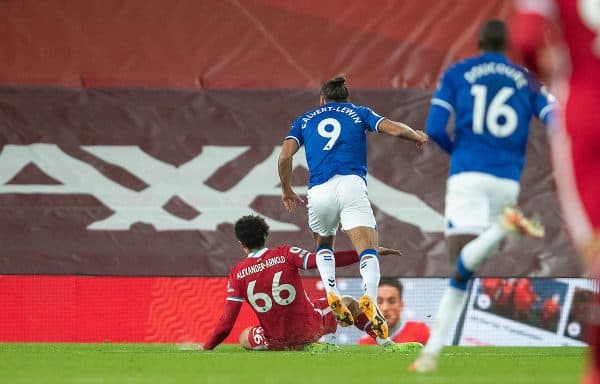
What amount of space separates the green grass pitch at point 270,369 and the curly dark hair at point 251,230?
0.82 metres

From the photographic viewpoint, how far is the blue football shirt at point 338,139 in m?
7.46

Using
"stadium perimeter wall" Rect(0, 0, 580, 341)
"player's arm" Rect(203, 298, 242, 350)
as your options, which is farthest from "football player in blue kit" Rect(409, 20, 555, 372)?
"stadium perimeter wall" Rect(0, 0, 580, 341)

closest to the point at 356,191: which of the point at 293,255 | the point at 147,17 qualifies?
the point at 293,255

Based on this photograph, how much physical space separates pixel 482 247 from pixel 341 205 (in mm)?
2718

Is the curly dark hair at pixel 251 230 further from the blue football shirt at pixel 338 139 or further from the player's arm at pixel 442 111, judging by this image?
the player's arm at pixel 442 111

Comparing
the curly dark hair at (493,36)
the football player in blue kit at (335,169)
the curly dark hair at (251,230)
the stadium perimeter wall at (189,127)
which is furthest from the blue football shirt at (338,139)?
the stadium perimeter wall at (189,127)

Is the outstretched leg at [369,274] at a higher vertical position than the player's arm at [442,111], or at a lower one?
lower

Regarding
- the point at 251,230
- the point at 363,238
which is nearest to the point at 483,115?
the point at 363,238

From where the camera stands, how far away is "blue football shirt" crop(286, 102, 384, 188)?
7.46m

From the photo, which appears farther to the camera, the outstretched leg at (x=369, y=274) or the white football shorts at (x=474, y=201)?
the outstretched leg at (x=369, y=274)

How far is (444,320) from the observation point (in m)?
4.85

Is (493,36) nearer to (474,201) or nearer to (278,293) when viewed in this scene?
(474,201)

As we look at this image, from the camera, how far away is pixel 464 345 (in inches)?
394

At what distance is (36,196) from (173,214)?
1.23 metres
